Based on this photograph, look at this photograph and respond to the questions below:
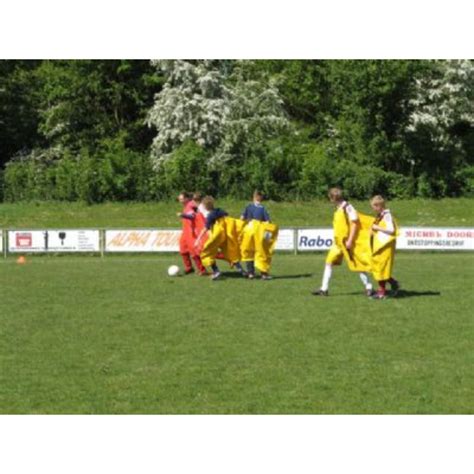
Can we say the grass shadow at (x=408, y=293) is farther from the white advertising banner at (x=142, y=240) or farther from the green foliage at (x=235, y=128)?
the green foliage at (x=235, y=128)

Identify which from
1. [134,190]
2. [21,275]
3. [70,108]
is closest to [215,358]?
[21,275]

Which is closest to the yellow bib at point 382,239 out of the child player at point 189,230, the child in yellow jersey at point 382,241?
the child in yellow jersey at point 382,241

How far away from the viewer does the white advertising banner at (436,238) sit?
32094 mm

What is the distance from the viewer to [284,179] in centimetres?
4719

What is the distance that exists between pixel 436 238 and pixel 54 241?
46.0ft

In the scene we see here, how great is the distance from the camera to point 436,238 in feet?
105

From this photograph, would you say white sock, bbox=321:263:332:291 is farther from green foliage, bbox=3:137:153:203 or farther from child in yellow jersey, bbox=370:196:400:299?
green foliage, bbox=3:137:153:203

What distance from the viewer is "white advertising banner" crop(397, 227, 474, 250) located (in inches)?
1264

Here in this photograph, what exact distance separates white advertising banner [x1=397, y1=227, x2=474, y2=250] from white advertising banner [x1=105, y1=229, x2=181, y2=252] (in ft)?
27.6

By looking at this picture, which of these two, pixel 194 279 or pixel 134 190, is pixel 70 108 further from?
pixel 194 279

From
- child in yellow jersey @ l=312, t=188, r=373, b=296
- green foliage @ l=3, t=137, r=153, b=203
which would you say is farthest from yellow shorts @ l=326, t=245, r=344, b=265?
green foliage @ l=3, t=137, r=153, b=203

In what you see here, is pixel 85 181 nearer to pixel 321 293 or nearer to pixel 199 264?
pixel 199 264

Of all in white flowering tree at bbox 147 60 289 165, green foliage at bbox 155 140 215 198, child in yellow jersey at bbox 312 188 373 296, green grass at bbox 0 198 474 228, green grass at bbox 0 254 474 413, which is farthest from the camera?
white flowering tree at bbox 147 60 289 165

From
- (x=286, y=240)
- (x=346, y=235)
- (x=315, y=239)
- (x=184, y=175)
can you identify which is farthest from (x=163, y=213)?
(x=346, y=235)
